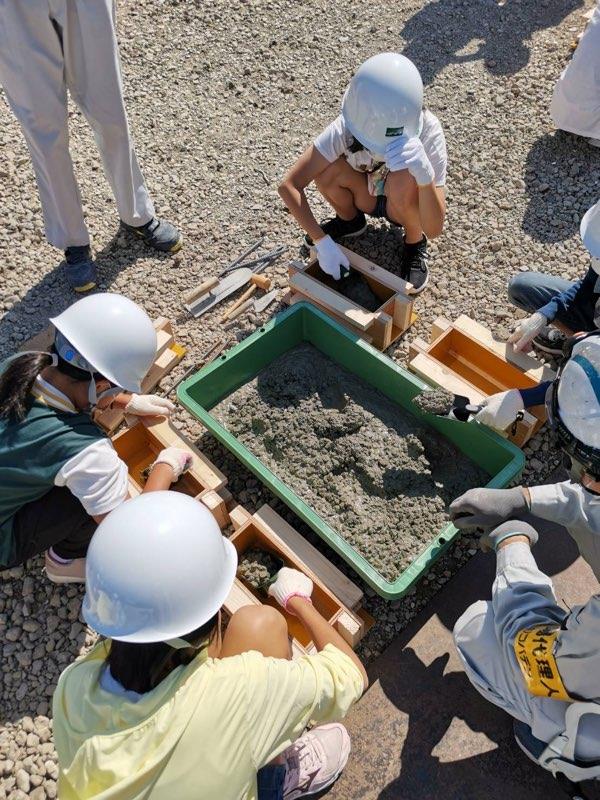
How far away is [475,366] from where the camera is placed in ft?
11.2

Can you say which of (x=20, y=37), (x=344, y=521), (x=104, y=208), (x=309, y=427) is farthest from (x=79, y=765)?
(x=104, y=208)

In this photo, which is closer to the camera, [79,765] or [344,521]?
[79,765]

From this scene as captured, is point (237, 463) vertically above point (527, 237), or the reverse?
point (527, 237)

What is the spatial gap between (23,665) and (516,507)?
7.45ft

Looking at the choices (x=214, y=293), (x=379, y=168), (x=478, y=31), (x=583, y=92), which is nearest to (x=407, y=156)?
(x=379, y=168)

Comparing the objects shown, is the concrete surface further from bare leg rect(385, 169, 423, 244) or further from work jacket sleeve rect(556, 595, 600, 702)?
bare leg rect(385, 169, 423, 244)

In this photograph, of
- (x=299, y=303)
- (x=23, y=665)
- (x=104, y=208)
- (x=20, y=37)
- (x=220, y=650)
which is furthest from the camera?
(x=104, y=208)

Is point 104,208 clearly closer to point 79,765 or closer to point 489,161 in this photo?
point 489,161

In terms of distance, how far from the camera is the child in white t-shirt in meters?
2.98

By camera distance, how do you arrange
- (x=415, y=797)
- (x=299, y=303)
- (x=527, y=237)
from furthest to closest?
(x=527, y=237) → (x=299, y=303) → (x=415, y=797)

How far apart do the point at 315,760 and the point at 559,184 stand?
393 centimetres

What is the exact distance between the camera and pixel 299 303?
328cm

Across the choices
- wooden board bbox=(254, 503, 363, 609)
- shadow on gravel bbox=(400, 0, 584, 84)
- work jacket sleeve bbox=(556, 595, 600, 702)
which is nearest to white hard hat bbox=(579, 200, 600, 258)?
work jacket sleeve bbox=(556, 595, 600, 702)

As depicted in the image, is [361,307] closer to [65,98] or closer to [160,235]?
→ [160,235]
